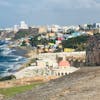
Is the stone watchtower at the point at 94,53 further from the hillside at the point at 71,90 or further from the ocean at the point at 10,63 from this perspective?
the ocean at the point at 10,63

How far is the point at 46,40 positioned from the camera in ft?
372

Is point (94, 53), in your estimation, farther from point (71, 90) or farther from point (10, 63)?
point (10, 63)

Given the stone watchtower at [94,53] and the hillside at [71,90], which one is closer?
the hillside at [71,90]

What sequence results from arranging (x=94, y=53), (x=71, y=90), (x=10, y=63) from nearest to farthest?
1. (x=71, y=90)
2. (x=94, y=53)
3. (x=10, y=63)

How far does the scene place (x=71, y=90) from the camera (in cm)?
524

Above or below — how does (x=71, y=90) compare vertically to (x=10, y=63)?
below

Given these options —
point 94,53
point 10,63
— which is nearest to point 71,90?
point 94,53

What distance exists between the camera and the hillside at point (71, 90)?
4.92 metres

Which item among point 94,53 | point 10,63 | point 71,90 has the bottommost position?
point 71,90

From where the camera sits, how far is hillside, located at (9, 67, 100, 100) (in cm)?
492

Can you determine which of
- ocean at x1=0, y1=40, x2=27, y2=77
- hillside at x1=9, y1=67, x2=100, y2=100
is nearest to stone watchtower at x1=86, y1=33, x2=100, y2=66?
hillside at x1=9, y1=67, x2=100, y2=100

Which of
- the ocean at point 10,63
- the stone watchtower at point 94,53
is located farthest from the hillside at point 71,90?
the ocean at point 10,63

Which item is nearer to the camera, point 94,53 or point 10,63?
point 94,53

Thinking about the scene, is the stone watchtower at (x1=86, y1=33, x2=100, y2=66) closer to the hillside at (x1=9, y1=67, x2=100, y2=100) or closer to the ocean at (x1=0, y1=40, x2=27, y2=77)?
the hillside at (x1=9, y1=67, x2=100, y2=100)
